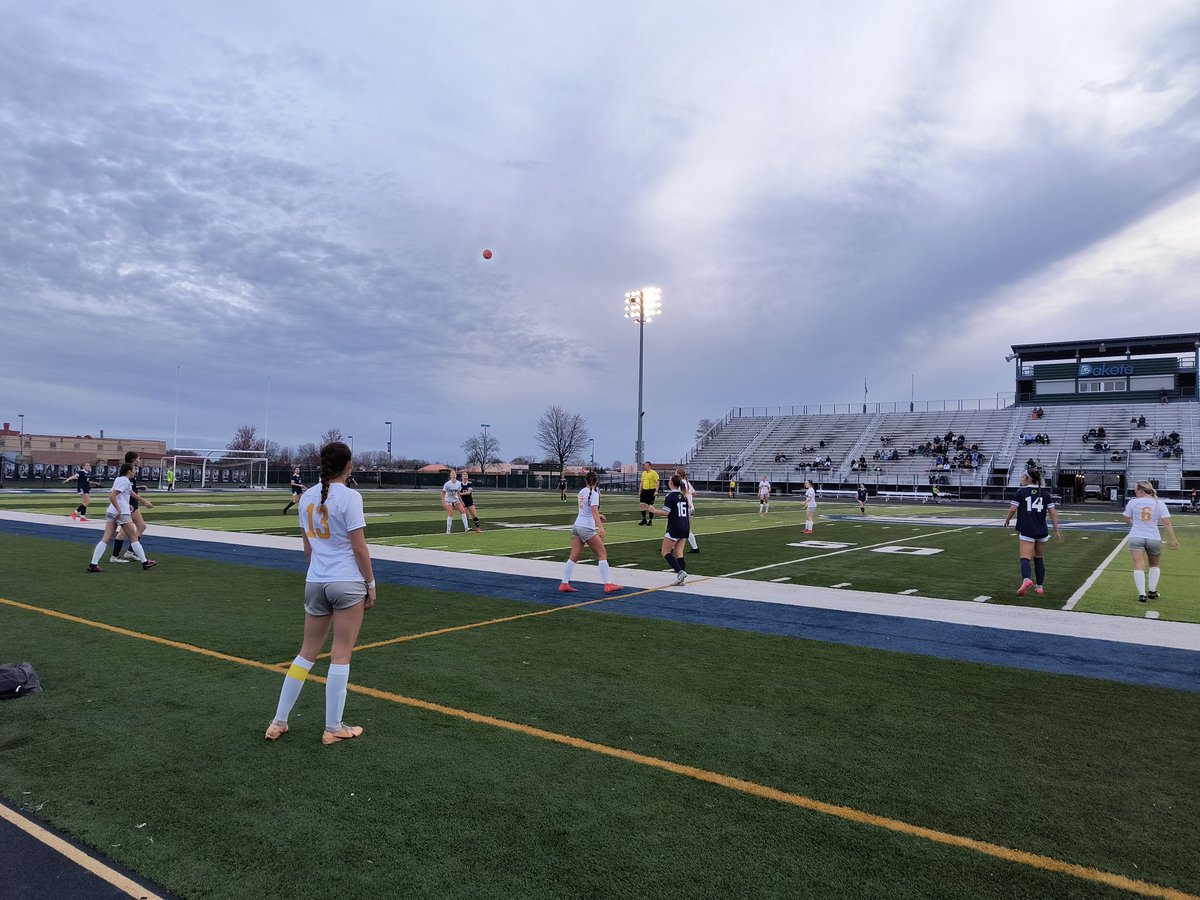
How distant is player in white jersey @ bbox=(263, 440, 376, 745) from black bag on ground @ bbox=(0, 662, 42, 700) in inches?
93.5

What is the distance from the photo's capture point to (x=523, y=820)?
12.5ft

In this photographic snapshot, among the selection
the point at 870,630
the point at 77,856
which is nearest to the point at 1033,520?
the point at 870,630

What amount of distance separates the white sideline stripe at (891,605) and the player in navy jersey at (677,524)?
0.41 metres

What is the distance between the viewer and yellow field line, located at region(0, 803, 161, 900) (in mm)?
3191

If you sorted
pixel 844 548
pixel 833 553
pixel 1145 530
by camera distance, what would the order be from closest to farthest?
pixel 1145 530
pixel 833 553
pixel 844 548

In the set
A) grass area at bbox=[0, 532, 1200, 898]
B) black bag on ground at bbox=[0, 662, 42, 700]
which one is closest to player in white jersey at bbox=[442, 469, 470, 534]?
grass area at bbox=[0, 532, 1200, 898]

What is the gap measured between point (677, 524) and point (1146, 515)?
6.87 meters

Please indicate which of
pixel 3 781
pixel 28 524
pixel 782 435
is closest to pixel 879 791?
pixel 3 781

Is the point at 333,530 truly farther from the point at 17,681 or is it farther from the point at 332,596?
the point at 17,681

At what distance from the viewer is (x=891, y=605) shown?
10.4m

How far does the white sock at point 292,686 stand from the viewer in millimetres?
4871

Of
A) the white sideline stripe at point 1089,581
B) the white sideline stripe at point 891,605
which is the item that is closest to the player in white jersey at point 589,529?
the white sideline stripe at point 891,605

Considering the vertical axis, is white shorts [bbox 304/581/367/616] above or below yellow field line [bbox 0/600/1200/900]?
above

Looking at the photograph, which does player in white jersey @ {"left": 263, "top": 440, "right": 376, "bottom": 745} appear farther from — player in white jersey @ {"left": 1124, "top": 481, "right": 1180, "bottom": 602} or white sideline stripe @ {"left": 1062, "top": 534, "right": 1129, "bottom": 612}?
player in white jersey @ {"left": 1124, "top": 481, "right": 1180, "bottom": 602}
